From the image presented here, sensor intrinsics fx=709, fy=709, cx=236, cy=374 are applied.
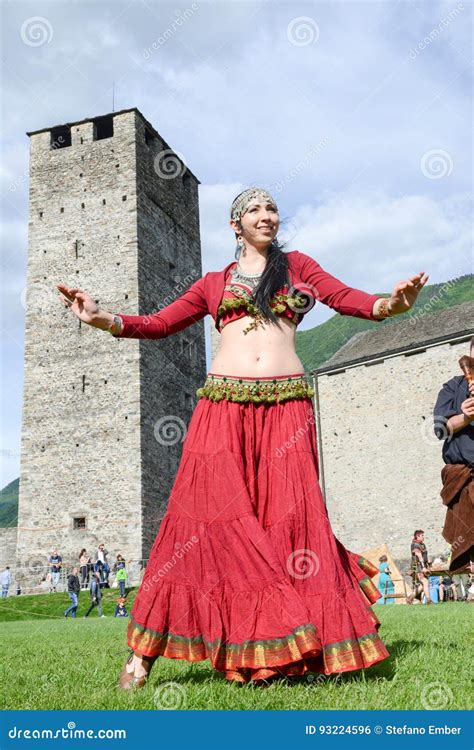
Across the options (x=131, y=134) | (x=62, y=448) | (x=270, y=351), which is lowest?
(x=270, y=351)

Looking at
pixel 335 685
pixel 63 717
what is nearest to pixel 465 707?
pixel 335 685

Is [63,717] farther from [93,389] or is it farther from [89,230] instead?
→ [89,230]

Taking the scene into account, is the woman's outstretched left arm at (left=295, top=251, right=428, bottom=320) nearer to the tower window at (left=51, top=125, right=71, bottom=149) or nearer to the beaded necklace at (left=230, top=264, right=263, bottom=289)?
the beaded necklace at (left=230, top=264, right=263, bottom=289)

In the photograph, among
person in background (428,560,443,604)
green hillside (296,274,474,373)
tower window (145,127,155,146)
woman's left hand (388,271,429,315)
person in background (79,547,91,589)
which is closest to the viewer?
woman's left hand (388,271,429,315)

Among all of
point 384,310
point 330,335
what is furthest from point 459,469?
point 330,335

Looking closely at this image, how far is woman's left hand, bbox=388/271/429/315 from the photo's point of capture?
3.30 m

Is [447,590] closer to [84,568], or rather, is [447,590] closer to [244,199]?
[84,568]

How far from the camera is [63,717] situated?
Answer: 2.21m

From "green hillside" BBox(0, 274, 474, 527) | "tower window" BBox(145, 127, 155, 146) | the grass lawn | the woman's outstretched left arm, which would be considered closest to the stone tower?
"tower window" BBox(145, 127, 155, 146)

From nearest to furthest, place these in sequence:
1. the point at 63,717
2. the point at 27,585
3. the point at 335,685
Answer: the point at 63,717 → the point at 335,685 → the point at 27,585

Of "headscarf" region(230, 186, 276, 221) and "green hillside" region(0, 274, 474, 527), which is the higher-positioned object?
"green hillside" region(0, 274, 474, 527)

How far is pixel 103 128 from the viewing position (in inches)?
1441

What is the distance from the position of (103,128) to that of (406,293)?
3629 cm

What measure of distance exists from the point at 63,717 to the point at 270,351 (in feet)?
6.64
